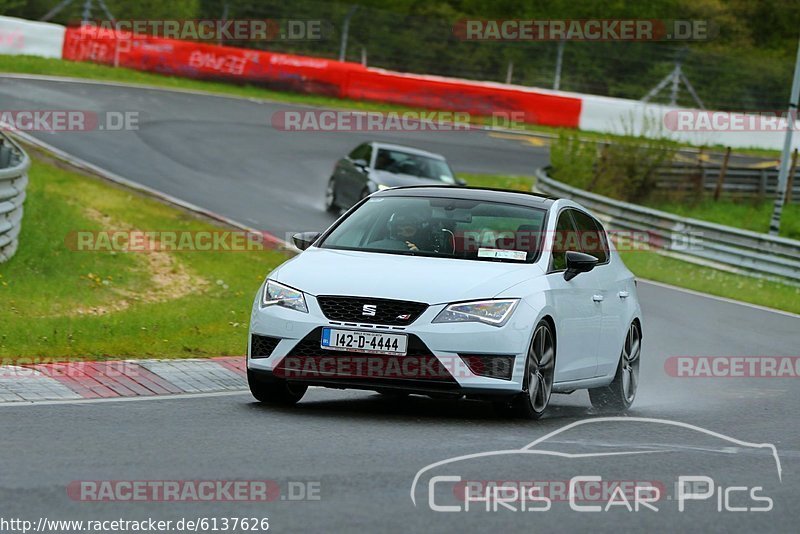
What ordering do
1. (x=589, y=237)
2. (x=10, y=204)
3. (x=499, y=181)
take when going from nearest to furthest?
(x=589, y=237)
(x=10, y=204)
(x=499, y=181)

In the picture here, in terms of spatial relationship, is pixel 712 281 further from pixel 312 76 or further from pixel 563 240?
pixel 312 76

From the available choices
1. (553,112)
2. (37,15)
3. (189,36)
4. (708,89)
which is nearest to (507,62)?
(553,112)

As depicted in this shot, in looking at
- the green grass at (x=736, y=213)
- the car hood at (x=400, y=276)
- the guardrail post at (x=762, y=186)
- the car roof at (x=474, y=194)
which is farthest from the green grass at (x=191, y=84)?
the car hood at (x=400, y=276)

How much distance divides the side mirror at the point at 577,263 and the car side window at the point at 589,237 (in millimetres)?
773

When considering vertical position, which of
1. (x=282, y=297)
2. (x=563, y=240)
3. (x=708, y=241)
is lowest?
(x=708, y=241)

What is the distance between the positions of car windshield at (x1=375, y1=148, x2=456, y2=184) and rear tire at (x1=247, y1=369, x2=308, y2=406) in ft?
51.9

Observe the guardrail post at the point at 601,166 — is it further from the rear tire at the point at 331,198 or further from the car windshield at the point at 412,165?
the rear tire at the point at 331,198

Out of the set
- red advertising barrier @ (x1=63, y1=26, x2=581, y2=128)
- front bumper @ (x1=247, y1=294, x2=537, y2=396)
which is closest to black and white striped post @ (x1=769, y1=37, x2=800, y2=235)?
red advertising barrier @ (x1=63, y1=26, x2=581, y2=128)

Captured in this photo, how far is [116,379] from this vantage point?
34.4 ft

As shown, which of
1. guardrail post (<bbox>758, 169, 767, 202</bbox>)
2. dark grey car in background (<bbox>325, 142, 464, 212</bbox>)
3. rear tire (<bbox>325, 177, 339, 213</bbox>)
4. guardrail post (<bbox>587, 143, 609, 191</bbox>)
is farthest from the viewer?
guardrail post (<bbox>758, 169, 767, 202</bbox>)

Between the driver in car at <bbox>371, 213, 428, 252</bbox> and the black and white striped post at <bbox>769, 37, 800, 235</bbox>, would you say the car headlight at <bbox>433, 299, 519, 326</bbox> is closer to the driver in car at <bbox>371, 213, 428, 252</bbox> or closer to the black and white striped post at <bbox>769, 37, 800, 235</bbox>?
the driver in car at <bbox>371, 213, 428, 252</bbox>

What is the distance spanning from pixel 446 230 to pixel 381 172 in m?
15.6

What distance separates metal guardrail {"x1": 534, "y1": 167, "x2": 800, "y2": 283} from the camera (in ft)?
85.9

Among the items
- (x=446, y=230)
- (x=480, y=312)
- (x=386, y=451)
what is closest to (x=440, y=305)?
(x=480, y=312)
